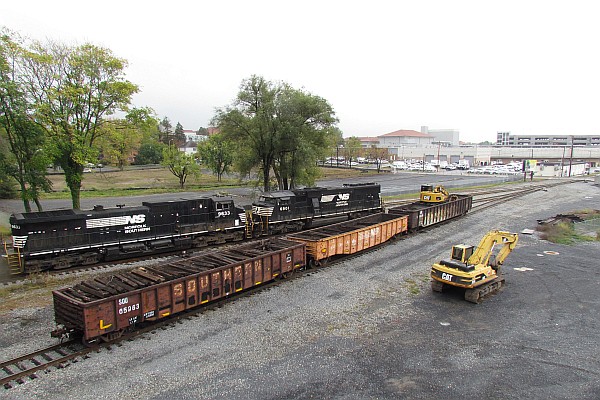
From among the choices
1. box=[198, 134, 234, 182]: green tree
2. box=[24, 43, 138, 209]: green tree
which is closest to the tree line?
box=[24, 43, 138, 209]: green tree

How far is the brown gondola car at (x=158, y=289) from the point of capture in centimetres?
1166

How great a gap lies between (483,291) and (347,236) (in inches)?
300

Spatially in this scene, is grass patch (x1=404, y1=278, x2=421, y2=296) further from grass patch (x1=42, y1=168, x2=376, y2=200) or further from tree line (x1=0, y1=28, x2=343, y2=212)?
grass patch (x1=42, y1=168, x2=376, y2=200)

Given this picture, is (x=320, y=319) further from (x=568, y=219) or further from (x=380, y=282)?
(x=568, y=219)

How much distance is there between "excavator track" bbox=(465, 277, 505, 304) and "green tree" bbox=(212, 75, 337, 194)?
24.9 meters

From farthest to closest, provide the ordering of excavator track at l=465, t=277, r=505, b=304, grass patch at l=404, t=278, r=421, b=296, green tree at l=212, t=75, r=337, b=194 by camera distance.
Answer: green tree at l=212, t=75, r=337, b=194
grass patch at l=404, t=278, r=421, b=296
excavator track at l=465, t=277, r=505, b=304

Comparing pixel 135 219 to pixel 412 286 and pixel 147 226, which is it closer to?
pixel 147 226

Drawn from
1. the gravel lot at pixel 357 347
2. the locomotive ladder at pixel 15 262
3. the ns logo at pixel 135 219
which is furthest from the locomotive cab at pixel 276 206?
the locomotive ladder at pixel 15 262

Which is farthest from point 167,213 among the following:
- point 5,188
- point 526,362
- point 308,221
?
point 5,188

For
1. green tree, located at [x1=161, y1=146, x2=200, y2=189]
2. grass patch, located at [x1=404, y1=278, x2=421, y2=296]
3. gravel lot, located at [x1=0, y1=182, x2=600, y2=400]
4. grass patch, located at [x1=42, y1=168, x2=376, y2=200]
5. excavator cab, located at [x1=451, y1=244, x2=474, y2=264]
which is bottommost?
gravel lot, located at [x1=0, y1=182, x2=600, y2=400]

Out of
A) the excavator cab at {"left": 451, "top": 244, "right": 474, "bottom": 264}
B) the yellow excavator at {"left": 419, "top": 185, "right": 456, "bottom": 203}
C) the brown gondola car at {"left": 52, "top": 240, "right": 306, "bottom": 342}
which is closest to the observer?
the brown gondola car at {"left": 52, "top": 240, "right": 306, "bottom": 342}

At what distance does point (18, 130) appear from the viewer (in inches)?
945

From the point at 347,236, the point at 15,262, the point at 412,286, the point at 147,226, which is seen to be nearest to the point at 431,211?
the point at 347,236

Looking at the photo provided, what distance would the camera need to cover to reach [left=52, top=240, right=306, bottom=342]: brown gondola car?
38.2 ft
